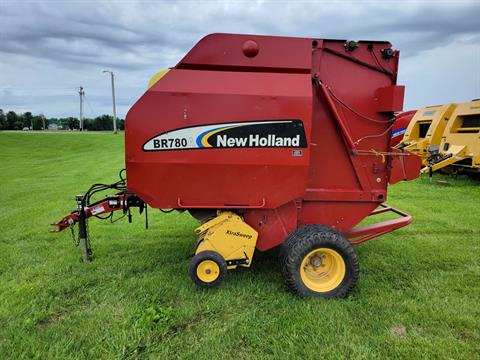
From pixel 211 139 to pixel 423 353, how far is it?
2.36m

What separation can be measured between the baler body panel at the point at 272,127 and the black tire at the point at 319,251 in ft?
1.15

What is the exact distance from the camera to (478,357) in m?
2.57

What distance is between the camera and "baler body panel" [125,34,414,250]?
3.22 meters

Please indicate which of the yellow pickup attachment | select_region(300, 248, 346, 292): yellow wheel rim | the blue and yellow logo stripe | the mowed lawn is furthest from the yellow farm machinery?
the blue and yellow logo stripe

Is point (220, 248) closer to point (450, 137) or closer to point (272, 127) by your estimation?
point (272, 127)

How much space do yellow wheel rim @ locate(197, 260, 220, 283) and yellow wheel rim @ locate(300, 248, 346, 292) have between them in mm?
806

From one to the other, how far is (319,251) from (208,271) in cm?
107

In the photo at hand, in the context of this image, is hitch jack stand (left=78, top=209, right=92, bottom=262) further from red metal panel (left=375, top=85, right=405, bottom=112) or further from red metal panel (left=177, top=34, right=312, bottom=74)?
red metal panel (left=375, top=85, right=405, bottom=112)

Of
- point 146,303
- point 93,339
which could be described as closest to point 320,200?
point 146,303

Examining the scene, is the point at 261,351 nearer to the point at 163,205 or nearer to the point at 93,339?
the point at 93,339

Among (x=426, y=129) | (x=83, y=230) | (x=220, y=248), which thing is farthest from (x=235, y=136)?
(x=426, y=129)

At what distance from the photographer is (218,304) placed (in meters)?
3.26

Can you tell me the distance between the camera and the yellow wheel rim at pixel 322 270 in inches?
133

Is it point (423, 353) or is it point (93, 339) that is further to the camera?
point (93, 339)
